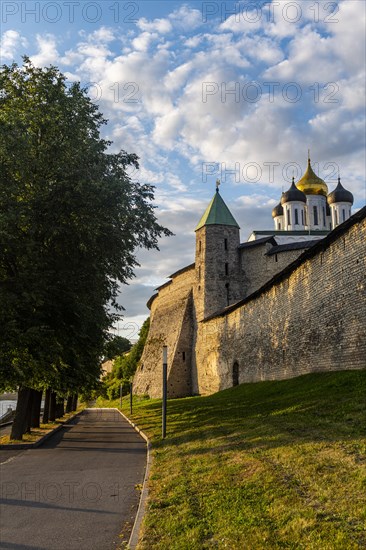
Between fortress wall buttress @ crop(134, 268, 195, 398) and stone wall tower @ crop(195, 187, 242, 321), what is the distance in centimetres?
343

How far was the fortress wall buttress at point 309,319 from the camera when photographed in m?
17.5

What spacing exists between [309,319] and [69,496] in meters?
15.7

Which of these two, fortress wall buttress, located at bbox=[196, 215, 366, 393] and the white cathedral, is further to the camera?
the white cathedral

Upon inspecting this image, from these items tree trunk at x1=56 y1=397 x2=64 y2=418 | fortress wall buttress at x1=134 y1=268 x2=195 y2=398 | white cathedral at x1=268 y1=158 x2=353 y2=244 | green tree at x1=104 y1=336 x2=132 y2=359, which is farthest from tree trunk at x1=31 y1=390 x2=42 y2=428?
white cathedral at x1=268 y1=158 x2=353 y2=244

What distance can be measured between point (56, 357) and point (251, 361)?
18424 mm

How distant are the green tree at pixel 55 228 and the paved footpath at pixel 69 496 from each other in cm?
326

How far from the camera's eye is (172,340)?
53.7 metres

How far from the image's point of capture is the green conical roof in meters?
49.3

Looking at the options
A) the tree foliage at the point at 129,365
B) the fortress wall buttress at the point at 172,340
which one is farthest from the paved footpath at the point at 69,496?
the tree foliage at the point at 129,365

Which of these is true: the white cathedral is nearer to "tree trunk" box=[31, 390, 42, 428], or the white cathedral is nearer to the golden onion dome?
the golden onion dome

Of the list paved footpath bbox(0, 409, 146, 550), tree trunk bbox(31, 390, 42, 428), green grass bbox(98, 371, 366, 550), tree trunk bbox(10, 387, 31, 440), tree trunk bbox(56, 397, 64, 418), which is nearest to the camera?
green grass bbox(98, 371, 366, 550)

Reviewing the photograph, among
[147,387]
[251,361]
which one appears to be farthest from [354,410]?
[147,387]

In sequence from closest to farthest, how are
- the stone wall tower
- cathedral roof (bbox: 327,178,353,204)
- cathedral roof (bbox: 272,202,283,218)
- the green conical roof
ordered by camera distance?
the stone wall tower < the green conical roof < cathedral roof (bbox: 327,178,353,204) < cathedral roof (bbox: 272,202,283,218)

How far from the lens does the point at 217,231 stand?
1927 inches
